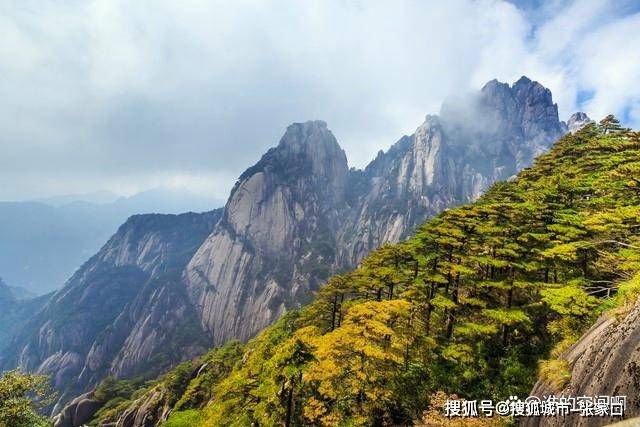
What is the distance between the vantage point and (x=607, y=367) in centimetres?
842

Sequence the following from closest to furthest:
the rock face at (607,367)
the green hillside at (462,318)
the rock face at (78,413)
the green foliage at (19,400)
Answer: the rock face at (607,367) < the green hillside at (462,318) < the green foliage at (19,400) < the rock face at (78,413)

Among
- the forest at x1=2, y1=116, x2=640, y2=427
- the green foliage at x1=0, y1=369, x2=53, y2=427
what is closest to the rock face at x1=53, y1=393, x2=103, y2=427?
the green foliage at x1=0, y1=369, x2=53, y2=427

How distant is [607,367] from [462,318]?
14.1m

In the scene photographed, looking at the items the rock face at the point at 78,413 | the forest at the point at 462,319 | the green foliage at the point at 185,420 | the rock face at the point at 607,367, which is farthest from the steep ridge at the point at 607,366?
the rock face at the point at 78,413

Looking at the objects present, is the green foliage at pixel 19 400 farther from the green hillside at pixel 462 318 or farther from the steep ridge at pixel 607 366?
the steep ridge at pixel 607 366

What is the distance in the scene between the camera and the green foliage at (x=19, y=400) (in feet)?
60.7

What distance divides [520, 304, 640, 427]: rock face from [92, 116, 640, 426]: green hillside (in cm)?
140

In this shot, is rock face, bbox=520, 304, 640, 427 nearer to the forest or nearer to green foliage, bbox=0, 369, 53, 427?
the forest

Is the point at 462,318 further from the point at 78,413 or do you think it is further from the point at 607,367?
the point at 78,413

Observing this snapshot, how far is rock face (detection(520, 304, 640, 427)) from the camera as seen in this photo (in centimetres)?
754

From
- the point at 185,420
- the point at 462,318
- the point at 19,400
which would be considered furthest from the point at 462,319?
the point at 19,400

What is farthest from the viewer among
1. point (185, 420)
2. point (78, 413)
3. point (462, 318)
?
point (78, 413)

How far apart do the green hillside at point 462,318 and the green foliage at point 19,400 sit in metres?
8.28

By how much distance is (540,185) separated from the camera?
32156 millimetres
